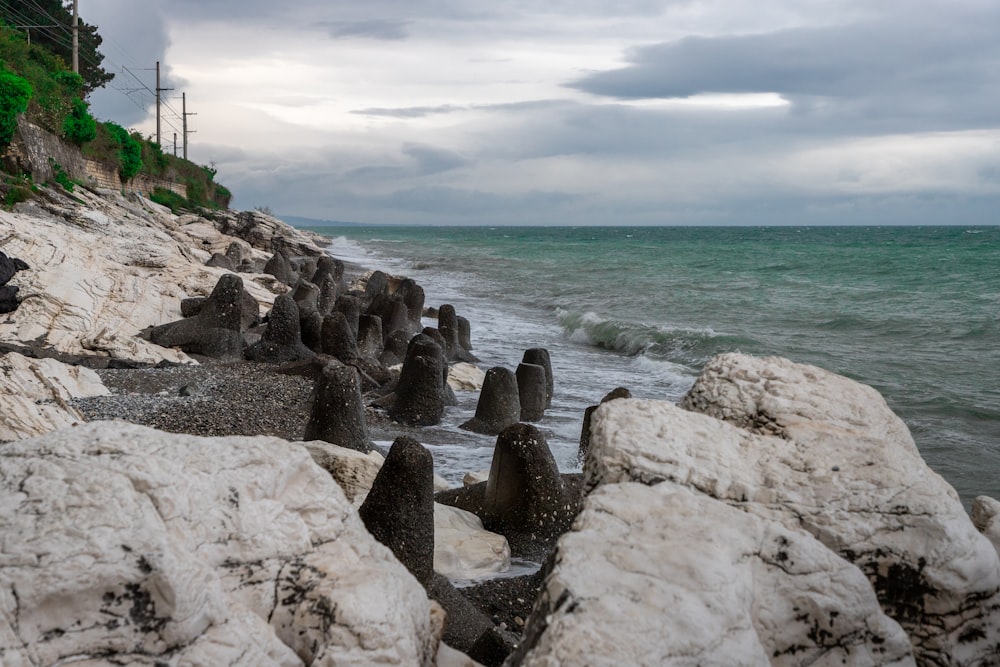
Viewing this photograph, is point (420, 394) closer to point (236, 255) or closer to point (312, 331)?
point (312, 331)

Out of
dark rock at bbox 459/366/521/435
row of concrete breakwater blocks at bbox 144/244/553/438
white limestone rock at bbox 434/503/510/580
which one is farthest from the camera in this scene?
dark rock at bbox 459/366/521/435

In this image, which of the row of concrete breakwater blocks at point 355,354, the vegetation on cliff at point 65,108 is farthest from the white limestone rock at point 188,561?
the vegetation on cliff at point 65,108

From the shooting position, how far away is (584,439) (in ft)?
28.6

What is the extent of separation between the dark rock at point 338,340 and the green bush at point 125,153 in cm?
2823

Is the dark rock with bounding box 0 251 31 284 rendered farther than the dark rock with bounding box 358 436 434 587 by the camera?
Yes

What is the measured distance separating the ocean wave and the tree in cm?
2975

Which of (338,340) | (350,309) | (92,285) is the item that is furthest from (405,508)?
(350,309)

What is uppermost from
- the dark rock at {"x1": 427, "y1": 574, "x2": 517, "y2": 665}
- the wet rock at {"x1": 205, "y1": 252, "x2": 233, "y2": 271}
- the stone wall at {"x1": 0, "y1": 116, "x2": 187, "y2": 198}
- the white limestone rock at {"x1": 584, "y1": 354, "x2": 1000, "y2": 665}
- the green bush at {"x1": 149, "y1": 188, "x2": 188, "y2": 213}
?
the stone wall at {"x1": 0, "y1": 116, "x2": 187, "y2": 198}

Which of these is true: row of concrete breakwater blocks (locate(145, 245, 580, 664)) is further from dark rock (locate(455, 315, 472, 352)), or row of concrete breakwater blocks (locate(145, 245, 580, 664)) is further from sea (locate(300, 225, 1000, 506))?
sea (locate(300, 225, 1000, 506))

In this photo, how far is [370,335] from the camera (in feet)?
47.1

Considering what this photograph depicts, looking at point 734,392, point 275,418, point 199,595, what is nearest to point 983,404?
point 275,418

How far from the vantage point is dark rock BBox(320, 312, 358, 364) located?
491 inches

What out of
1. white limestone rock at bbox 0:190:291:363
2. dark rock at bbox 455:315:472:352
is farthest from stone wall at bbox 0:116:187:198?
dark rock at bbox 455:315:472:352

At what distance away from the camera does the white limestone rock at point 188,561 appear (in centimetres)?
217
